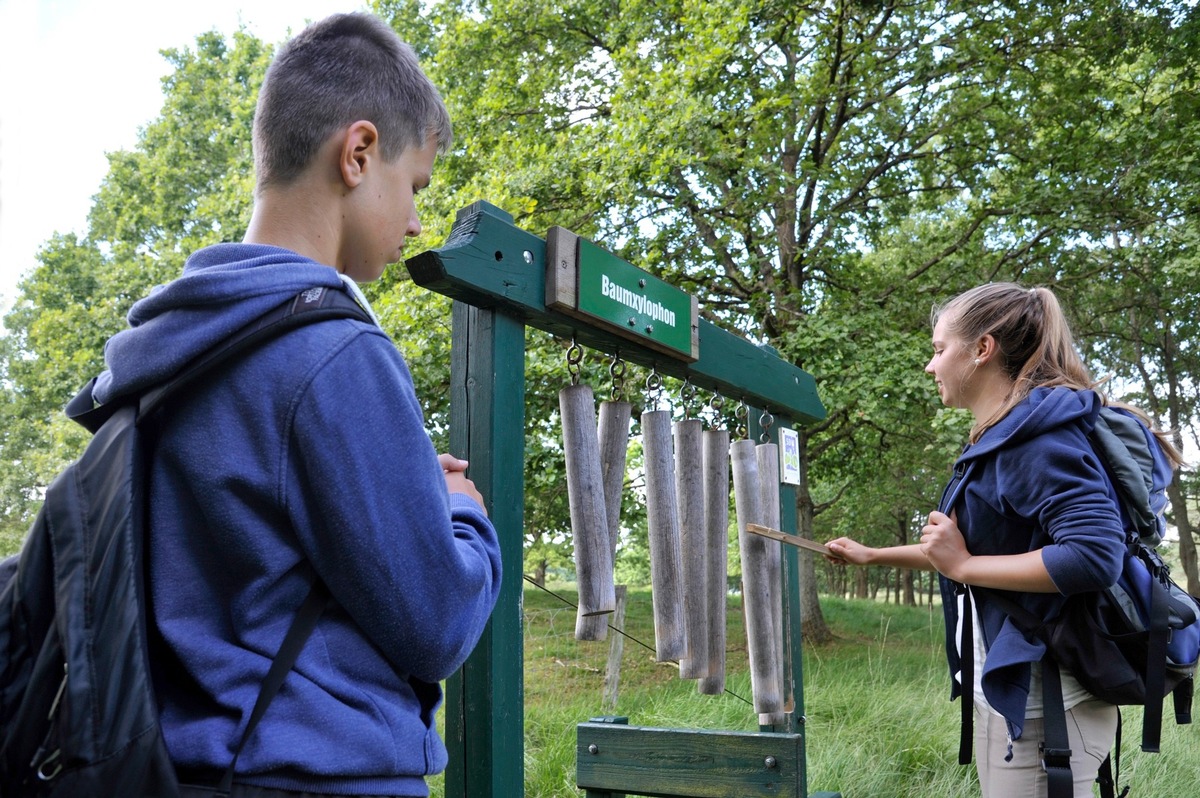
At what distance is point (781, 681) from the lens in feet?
10.6

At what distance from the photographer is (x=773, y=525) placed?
3365 millimetres

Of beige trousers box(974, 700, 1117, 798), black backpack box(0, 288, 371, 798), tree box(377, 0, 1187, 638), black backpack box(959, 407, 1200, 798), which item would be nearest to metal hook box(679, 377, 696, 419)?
black backpack box(959, 407, 1200, 798)

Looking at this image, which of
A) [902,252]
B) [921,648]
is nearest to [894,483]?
[902,252]

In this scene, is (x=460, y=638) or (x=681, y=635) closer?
(x=460, y=638)

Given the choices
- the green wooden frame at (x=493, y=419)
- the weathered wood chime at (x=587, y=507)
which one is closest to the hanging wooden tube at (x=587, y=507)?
the weathered wood chime at (x=587, y=507)

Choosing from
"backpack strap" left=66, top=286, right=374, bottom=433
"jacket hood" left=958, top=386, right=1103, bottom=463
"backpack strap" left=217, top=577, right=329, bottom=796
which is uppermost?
"jacket hood" left=958, top=386, right=1103, bottom=463

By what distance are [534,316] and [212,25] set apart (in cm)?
1956

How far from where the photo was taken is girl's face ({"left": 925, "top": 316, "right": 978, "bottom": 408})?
2.49m

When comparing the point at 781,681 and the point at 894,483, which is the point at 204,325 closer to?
the point at 781,681

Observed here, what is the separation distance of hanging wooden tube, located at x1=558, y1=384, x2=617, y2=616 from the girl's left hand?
0.75 meters

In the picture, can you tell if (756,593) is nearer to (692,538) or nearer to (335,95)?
(692,538)

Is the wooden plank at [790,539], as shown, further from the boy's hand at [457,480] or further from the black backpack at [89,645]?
the black backpack at [89,645]

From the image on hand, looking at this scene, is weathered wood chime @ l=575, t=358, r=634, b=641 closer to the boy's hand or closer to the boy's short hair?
the boy's hand

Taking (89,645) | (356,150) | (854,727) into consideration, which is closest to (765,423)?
(854,727)
